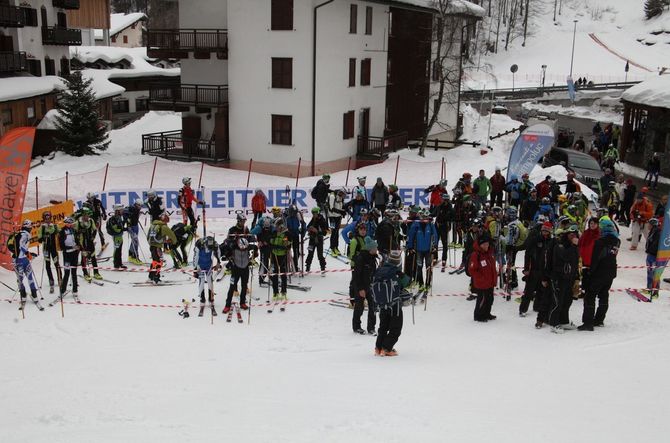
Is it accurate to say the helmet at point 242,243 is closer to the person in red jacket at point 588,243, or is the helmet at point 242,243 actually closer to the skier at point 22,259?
the skier at point 22,259

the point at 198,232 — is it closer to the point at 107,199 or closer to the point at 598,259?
the point at 107,199

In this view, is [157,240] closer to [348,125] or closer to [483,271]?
[483,271]

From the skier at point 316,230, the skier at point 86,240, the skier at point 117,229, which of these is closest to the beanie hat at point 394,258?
the skier at point 316,230

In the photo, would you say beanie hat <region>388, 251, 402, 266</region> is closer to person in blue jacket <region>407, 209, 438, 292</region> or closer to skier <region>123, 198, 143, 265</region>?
person in blue jacket <region>407, 209, 438, 292</region>

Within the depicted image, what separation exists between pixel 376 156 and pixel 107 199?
15.0 metres

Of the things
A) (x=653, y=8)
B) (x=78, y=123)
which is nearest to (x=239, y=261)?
(x=78, y=123)

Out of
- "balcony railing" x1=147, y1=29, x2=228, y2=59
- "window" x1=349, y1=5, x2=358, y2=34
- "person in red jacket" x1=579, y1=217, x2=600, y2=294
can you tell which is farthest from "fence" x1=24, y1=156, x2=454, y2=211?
"person in red jacket" x1=579, y1=217, x2=600, y2=294

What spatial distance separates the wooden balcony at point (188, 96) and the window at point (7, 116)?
26.7ft

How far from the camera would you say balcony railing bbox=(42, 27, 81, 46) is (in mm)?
41625

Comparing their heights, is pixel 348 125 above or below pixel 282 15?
below

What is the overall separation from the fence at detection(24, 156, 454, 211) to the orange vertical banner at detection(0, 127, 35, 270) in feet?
21.5

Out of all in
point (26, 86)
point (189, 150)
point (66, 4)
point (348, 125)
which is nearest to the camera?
point (348, 125)

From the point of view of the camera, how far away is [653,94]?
29.7 metres

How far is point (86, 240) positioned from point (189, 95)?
1749cm
